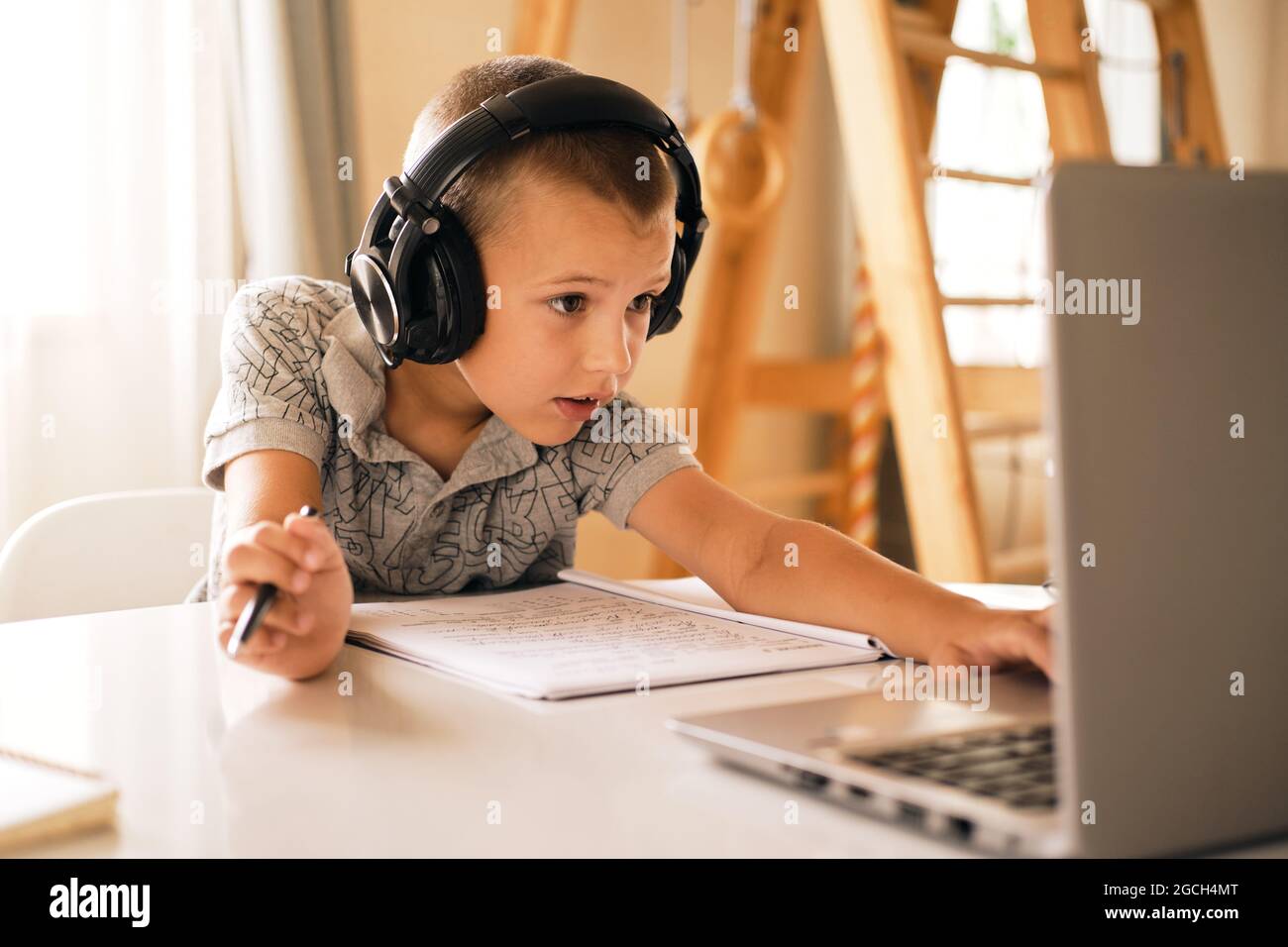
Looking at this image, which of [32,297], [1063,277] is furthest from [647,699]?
[32,297]

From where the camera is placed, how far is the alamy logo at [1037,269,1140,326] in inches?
15.2

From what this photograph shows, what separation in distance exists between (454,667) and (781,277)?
2.80 metres

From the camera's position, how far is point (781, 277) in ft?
11.1

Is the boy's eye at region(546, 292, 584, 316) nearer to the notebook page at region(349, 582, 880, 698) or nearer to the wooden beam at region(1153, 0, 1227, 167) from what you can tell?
the notebook page at region(349, 582, 880, 698)

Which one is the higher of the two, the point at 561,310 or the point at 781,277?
the point at 781,277

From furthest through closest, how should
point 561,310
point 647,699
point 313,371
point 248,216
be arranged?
point 248,216, point 313,371, point 561,310, point 647,699

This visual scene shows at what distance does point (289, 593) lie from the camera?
0.68 m

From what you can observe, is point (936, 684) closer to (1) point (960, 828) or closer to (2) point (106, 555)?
(1) point (960, 828)

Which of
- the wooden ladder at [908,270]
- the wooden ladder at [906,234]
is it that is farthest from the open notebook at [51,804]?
the wooden ladder at [908,270]

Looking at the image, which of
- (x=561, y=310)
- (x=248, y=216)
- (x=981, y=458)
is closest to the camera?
(x=561, y=310)

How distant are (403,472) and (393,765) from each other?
0.59 metres

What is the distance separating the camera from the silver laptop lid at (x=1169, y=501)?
388 mm

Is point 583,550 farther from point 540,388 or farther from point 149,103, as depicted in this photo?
point 540,388

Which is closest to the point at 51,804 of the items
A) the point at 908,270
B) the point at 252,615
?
the point at 252,615
